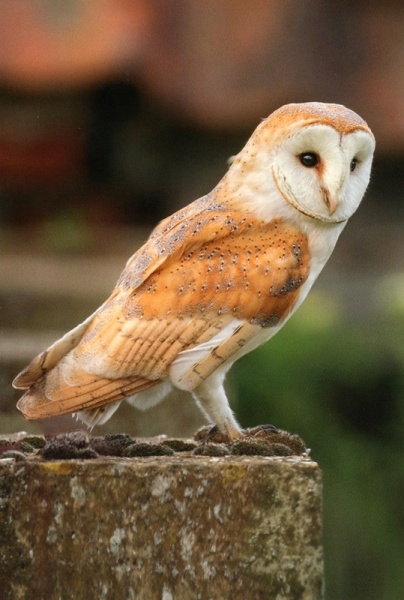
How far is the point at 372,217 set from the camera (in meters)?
9.75

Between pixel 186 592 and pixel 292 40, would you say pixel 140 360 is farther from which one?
pixel 292 40

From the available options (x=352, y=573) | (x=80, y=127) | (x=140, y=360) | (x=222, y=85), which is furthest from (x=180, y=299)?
(x=80, y=127)

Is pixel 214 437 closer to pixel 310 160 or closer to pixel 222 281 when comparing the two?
pixel 222 281

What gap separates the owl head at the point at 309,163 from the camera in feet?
11.9

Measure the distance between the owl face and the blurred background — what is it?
246 centimetres

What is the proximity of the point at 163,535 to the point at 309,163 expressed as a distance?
3.36 ft

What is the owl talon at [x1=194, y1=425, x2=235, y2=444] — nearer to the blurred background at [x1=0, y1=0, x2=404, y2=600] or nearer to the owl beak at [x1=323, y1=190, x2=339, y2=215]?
the owl beak at [x1=323, y1=190, x2=339, y2=215]

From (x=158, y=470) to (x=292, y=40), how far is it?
6049 millimetres

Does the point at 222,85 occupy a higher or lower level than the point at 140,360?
higher

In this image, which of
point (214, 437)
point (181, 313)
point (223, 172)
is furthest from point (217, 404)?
point (223, 172)

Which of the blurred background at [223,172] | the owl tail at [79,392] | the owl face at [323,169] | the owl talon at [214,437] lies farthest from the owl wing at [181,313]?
the blurred background at [223,172]

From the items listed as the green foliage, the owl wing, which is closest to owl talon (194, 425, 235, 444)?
the owl wing

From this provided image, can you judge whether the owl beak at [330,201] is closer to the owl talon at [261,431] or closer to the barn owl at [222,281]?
the barn owl at [222,281]

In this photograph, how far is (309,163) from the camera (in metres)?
3.70
